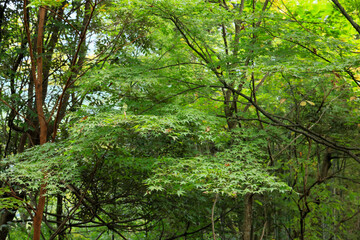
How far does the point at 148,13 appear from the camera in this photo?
325 cm

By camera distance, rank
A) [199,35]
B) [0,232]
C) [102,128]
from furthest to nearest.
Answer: [0,232]
[199,35]
[102,128]

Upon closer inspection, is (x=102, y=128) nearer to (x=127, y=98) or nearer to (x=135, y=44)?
(x=127, y=98)

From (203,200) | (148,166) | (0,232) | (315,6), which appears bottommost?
(0,232)

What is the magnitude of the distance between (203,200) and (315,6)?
2.85m

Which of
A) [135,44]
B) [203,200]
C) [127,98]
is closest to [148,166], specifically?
[127,98]

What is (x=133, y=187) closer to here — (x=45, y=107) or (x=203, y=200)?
(x=203, y=200)

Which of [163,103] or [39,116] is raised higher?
[163,103]

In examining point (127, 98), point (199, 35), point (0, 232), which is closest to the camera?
point (199, 35)

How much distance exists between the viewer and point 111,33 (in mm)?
4172

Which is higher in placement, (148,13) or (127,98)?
(148,13)

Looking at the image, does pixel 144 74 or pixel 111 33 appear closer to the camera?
pixel 144 74

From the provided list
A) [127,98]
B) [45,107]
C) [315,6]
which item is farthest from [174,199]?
[315,6]

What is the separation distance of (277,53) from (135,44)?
1949 millimetres

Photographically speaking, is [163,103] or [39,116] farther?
[163,103]
